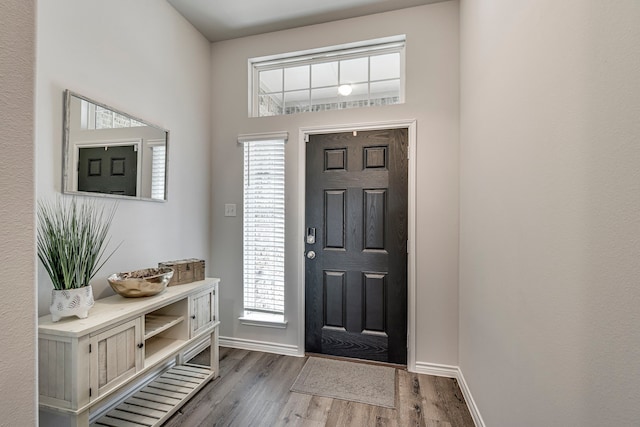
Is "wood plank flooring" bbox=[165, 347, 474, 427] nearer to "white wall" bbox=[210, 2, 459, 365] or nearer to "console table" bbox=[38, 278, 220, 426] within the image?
"console table" bbox=[38, 278, 220, 426]

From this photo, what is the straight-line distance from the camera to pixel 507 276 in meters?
1.29

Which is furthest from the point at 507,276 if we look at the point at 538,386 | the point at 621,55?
the point at 621,55

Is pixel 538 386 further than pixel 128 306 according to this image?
No

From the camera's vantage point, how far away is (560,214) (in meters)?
0.89

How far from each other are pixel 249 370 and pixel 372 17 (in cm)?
311

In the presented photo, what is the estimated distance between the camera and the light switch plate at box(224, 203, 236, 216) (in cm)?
274

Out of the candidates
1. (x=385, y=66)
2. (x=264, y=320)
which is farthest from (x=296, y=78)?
(x=264, y=320)

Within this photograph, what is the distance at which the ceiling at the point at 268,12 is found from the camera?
7.49 ft

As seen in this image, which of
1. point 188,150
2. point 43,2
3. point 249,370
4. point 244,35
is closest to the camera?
point 43,2

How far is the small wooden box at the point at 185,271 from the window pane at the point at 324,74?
190cm

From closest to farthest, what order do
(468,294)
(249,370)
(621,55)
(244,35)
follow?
(621,55), (468,294), (249,370), (244,35)

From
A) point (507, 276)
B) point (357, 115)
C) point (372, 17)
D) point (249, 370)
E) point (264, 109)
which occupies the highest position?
point (372, 17)

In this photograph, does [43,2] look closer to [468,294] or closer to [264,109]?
[264,109]

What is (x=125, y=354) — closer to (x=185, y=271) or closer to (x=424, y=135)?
(x=185, y=271)
